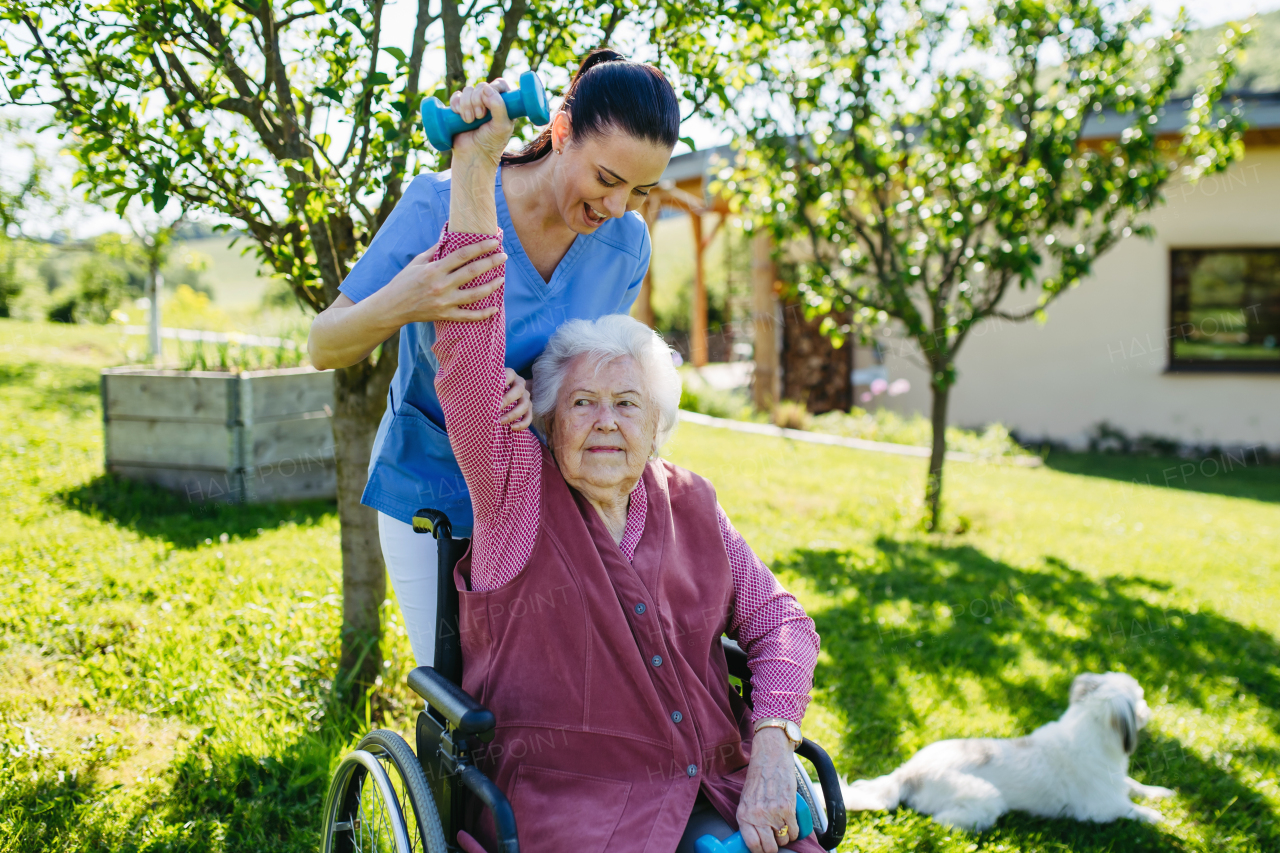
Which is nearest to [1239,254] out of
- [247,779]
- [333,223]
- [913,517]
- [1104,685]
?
[913,517]

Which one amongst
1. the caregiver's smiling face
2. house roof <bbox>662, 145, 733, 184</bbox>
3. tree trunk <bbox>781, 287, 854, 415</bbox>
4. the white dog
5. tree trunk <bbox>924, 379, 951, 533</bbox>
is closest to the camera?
the caregiver's smiling face

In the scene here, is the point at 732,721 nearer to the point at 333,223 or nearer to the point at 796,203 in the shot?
the point at 333,223

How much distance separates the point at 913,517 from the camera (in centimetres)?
568

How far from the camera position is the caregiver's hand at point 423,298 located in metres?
1.35

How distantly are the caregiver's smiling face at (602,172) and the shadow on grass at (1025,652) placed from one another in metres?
1.88

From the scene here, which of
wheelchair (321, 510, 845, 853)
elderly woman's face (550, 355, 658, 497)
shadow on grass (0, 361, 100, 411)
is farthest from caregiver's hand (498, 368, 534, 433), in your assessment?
shadow on grass (0, 361, 100, 411)

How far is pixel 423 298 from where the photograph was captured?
1.36m

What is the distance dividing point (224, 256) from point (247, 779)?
52.9m

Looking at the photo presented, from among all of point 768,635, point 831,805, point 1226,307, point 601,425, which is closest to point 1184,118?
point 1226,307

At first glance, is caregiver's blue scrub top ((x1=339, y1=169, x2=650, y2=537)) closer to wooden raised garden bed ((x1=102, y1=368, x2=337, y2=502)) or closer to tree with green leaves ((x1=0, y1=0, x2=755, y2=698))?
tree with green leaves ((x1=0, y1=0, x2=755, y2=698))

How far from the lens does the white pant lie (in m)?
1.92

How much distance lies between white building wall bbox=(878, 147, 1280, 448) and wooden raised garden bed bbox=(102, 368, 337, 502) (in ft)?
24.4

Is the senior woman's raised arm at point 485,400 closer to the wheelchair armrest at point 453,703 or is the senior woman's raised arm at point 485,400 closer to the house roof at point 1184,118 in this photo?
the wheelchair armrest at point 453,703

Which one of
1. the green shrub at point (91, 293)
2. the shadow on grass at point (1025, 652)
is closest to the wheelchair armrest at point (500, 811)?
the shadow on grass at point (1025, 652)
